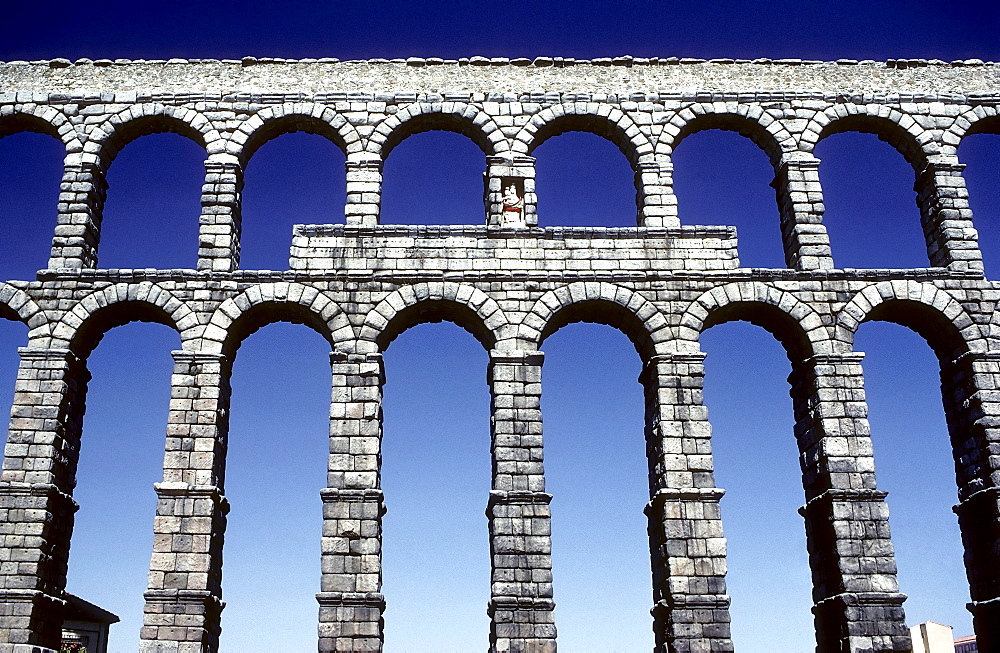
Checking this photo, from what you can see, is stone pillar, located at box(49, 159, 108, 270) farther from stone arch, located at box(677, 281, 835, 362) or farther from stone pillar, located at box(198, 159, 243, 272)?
stone arch, located at box(677, 281, 835, 362)

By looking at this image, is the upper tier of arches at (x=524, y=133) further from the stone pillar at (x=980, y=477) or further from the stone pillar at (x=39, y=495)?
the stone pillar at (x=39, y=495)

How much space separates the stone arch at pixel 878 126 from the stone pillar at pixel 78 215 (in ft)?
41.8

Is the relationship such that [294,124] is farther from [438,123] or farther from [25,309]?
[25,309]

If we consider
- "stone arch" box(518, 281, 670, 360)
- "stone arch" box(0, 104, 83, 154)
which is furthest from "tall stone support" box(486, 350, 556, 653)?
"stone arch" box(0, 104, 83, 154)

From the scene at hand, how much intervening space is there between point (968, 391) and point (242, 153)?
1310cm

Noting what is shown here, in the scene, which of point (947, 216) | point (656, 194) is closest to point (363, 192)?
point (656, 194)

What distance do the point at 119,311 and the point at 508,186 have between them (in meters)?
6.96

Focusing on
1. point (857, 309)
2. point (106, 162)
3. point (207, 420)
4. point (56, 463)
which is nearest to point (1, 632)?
point (56, 463)

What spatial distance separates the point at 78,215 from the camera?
707 inches

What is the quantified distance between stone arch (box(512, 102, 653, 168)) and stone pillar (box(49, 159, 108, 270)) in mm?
7544

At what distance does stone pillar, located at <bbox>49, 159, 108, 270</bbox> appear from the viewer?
17.6 m

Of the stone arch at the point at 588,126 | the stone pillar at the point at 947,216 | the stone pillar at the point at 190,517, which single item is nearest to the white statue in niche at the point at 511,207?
the stone arch at the point at 588,126

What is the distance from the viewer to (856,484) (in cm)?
1580

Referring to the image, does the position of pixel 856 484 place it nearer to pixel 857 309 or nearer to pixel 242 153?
pixel 857 309
